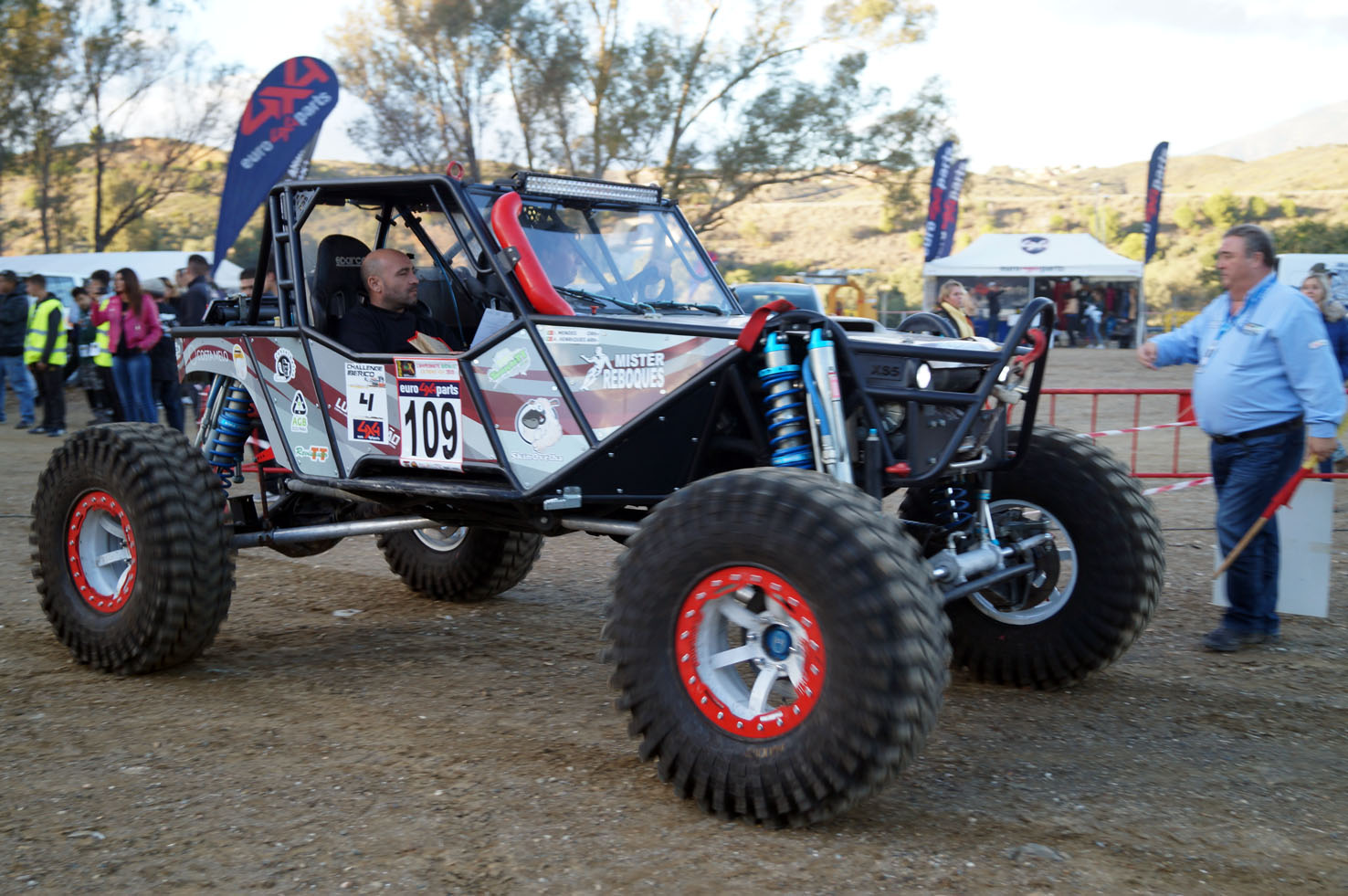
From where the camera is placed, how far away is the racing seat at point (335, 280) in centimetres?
528

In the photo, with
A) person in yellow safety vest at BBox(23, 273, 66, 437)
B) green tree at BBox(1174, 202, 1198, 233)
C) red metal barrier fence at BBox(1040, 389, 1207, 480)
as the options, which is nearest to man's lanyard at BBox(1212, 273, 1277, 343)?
red metal barrier fence at BBox(1040, 389, 1207, 480)

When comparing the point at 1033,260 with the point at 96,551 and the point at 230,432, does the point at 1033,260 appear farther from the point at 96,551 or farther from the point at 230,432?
the point at 96,551

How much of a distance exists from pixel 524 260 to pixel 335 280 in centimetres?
125

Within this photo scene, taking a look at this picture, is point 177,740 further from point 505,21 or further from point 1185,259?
point 1185,259

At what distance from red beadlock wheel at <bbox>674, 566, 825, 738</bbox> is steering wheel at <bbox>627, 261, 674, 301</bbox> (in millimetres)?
1797

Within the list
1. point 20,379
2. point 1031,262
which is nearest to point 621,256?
point 20,379

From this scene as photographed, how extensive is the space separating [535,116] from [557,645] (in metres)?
25.4

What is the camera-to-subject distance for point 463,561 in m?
6.61

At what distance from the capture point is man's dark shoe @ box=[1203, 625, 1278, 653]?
562cm

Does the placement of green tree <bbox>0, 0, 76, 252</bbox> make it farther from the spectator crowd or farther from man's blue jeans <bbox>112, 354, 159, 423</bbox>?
man's blue jeans <bbox>112, 354, 159, 423</bbox>

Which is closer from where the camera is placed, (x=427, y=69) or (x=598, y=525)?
(x=598, y=525)

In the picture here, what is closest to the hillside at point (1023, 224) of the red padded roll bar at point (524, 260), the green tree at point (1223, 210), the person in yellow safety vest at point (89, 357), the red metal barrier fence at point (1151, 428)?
the green tree at point (1223, 210)

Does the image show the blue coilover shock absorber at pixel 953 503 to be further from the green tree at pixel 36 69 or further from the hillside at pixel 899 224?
the green tree at pixel 36 69

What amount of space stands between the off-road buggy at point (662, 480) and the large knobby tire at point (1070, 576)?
0.4 inches
